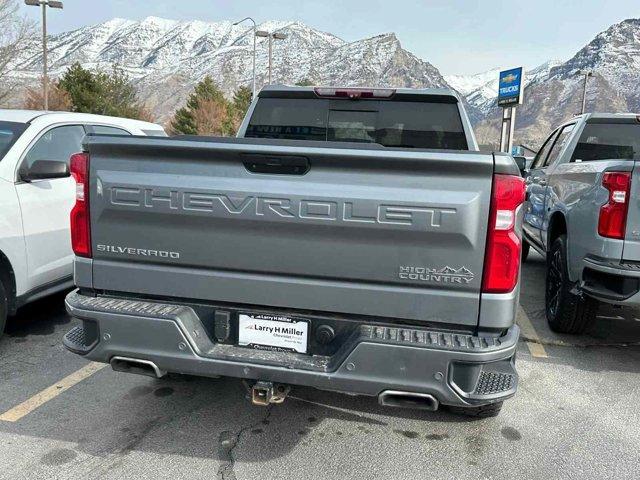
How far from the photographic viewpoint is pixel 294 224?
2676mm

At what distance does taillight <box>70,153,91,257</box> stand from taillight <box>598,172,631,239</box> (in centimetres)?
344

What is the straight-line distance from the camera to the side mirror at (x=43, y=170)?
4.47 m

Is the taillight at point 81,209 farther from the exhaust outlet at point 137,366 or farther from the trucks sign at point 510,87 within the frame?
the trucks sign at point 510,87

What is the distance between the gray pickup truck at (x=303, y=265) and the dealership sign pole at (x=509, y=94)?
2136cm

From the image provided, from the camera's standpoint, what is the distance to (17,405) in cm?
365

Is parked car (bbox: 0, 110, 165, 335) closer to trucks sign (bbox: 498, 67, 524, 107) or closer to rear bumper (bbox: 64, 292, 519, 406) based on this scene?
rear bumper (bbox: 64, 292, 519, 406)

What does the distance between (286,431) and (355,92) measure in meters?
2.37

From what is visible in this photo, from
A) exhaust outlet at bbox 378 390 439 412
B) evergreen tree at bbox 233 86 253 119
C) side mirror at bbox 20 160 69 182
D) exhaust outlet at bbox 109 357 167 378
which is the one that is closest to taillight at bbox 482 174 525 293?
exhaust outlet at bbox 378 390 439 412

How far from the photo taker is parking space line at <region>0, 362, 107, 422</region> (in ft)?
11.6

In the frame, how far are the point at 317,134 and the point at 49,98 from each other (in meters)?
34.2

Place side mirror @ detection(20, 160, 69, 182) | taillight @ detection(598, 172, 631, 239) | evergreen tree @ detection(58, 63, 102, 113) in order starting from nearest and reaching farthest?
taillight @ detection(598, 172, 631, 239) < side mirror @ detection(20, 160, 69, 182) < evergreen tree @ detection(58, 63, 102, 113)

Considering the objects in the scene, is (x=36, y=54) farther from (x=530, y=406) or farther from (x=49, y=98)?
(x=530, y=406)

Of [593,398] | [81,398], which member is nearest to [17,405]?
[81,398]

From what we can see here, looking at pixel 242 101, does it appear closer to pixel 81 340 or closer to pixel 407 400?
pixel 81 340
